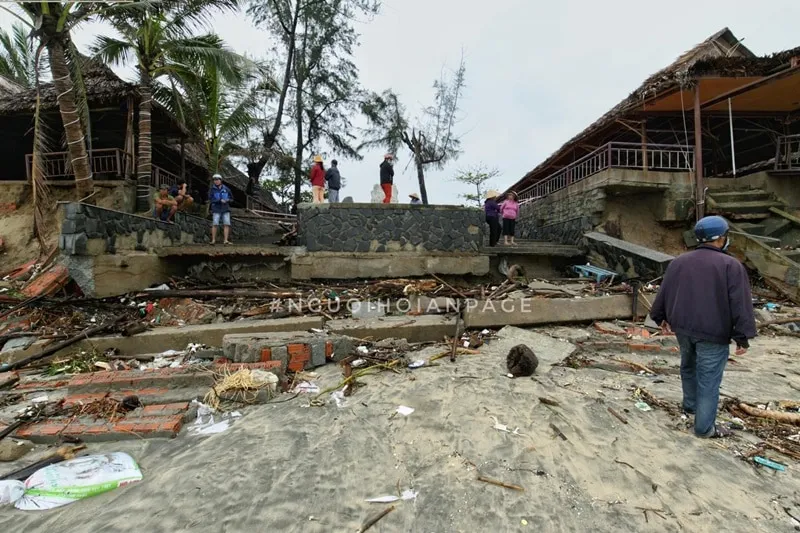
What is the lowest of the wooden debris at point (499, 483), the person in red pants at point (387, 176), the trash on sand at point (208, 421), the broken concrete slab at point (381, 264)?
the wooden debris at point (499, 483)

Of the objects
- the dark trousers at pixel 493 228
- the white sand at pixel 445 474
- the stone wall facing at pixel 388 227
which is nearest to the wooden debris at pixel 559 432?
the white sand at pixel 445 474

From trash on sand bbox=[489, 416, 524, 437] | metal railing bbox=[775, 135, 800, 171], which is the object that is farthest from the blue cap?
metal railing bbox=[775, 135, 800, 171]

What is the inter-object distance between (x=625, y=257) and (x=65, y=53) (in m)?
12.9

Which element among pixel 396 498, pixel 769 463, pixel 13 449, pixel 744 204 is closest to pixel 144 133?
pixel 13 449

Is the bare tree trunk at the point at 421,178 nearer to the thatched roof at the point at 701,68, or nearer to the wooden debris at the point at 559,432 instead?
the thatched roof at the point at 701,68

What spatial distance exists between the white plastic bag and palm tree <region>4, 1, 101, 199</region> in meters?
→ 8.41

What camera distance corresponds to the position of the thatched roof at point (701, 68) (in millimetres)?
8453

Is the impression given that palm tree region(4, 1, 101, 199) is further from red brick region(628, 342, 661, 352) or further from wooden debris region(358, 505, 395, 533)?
red brick region(628, 342, 661, 352)

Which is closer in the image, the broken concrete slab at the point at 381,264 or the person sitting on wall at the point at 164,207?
the broken concrete slab at the point at 381,264

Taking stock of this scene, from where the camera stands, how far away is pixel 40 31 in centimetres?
738

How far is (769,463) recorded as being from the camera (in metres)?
2.69

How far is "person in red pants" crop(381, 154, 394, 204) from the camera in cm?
976

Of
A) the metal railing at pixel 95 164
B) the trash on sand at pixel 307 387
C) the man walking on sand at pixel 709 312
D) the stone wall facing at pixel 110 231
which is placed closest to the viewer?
the man walking on sand at pixel 709 312

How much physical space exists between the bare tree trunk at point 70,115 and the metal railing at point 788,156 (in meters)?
17.3
